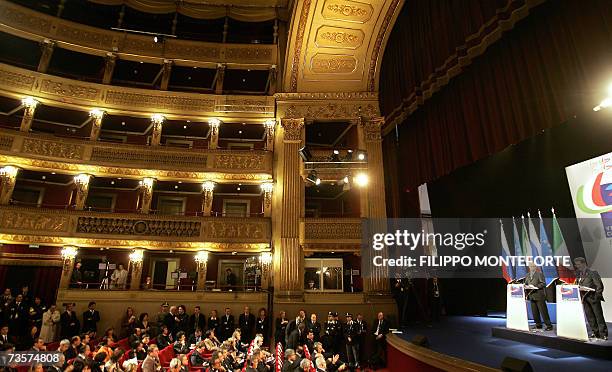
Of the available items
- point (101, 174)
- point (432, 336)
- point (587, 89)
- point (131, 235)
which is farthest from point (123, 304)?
point (587, 89)

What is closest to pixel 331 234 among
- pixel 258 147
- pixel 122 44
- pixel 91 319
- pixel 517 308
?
pixel 517 308

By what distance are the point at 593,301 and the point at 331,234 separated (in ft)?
21.7

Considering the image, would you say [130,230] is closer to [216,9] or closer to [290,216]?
[290,216]

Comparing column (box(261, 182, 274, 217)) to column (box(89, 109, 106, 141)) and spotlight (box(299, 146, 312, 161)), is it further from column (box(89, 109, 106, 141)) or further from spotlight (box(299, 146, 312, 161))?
column (box(89, 109, 106, 141))

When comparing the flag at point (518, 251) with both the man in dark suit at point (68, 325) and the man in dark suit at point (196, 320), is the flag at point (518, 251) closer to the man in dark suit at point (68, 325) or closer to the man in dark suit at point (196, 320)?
the man in dark suit at point (196, 320)

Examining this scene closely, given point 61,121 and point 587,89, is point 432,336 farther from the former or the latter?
point 61,121

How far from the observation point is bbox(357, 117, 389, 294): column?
424 inches

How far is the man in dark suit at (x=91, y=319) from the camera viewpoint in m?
10.1

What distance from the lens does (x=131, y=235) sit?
11.6 meters

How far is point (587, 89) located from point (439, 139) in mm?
3408

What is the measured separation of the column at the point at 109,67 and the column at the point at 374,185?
30.4ft

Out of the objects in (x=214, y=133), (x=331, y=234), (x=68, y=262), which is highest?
(x=214, y=133)

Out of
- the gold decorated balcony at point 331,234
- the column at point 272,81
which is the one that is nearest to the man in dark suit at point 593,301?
the gold decorated balcony at point 331,234

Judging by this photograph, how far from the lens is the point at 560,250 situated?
26.8ft
